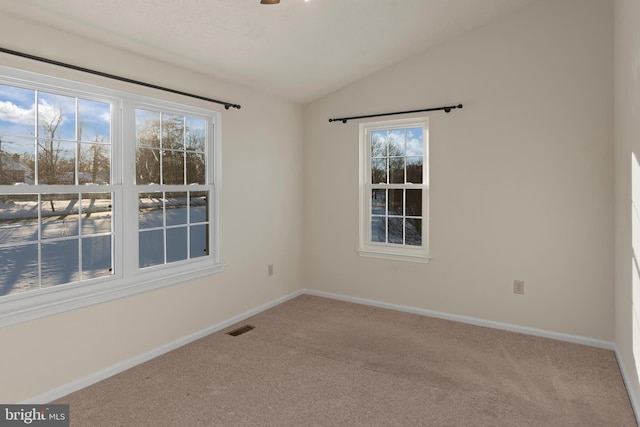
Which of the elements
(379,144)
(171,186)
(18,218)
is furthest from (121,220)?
(379,144)

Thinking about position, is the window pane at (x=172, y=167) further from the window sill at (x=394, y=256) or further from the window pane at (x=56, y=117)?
the window sill at (x=394, y=256)

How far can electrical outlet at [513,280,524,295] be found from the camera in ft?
11.9

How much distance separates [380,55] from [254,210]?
2108 millimetres

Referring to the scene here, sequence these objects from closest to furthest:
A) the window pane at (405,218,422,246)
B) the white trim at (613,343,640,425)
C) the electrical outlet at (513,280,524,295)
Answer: the white trim at (613,343,640,425) < the electrical outlet at (513,280,524,295) < the window pane at (405,218,422,246)

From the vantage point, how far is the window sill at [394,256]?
13.6ft

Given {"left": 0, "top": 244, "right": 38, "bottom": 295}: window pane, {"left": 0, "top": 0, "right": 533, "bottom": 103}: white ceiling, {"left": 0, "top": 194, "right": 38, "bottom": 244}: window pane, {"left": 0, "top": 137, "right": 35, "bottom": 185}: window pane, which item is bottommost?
{"left": 0, "top": 244, "right": 38, "bottom": 295}: window pane

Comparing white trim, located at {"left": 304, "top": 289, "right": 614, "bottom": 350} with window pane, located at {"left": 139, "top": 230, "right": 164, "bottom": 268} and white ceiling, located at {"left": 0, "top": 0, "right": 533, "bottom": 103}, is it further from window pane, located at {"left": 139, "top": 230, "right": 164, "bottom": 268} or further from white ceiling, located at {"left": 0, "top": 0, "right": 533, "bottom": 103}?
white ceiling, located at {"left": 0, "top": 0, "right": 533, "bottom": 103}

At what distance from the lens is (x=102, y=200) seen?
2836 millimetres

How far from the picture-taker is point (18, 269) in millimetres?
2402

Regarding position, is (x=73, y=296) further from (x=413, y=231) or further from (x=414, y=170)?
(x=414, y=170)

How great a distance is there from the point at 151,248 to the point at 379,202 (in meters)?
2.53

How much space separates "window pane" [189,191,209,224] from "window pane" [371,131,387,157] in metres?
2.00

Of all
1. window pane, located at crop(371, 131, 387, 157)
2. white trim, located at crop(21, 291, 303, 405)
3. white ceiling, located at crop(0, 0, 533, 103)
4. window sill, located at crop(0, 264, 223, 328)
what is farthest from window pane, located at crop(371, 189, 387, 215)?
window sill, located at crop(0, 264, 223, 328)

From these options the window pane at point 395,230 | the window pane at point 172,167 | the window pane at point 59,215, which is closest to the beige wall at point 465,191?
the window pane at point 395,230
